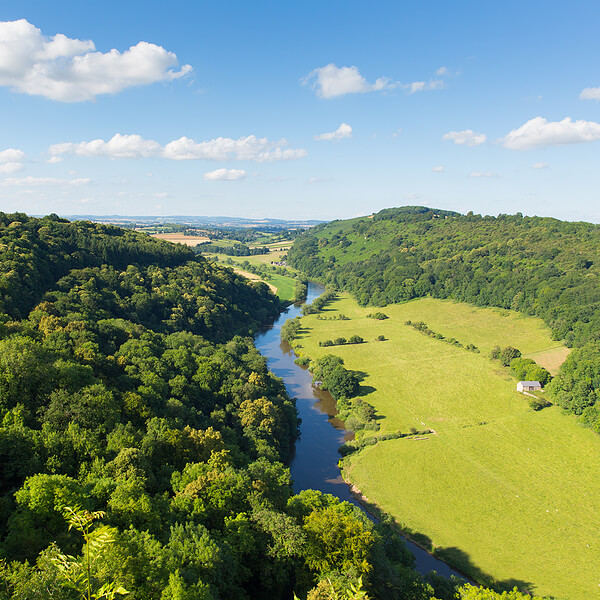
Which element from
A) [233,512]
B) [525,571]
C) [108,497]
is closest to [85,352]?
[108,497]

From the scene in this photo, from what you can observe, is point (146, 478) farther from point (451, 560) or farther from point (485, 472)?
point (485, 472)

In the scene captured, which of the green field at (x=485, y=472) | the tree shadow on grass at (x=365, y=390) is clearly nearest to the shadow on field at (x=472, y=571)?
the green field at (x=485, y=472)

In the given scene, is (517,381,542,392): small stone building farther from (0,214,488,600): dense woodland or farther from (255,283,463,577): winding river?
(0,214,488,600): dense woodland

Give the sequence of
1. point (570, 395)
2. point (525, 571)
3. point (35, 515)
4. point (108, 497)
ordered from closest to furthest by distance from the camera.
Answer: point (35, 515), point (108, 497), point (525, 571), point (570, 395)

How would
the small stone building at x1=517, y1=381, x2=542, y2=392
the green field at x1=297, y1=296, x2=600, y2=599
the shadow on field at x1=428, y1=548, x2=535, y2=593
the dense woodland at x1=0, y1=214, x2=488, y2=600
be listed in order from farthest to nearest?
1. the small stone building at x1=517, y1=381, x2=542, y2=392
2. the green field at x1=297, y1=296, x2=600, y2=599
3. the shadow on field at x1=428, y1=548, x2=535, y2=593
4. the dense woodland at x1=0, y1=214, x2=488, y2=600

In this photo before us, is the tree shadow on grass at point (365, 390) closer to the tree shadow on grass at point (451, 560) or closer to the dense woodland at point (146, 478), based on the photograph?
the dense woodland at point (146, 478)

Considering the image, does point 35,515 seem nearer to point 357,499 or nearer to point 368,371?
point 357,499

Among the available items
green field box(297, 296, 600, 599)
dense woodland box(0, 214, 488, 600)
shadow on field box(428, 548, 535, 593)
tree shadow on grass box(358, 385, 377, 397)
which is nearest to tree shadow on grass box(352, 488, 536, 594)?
shadow on field box(428, 548, 535, 593)
